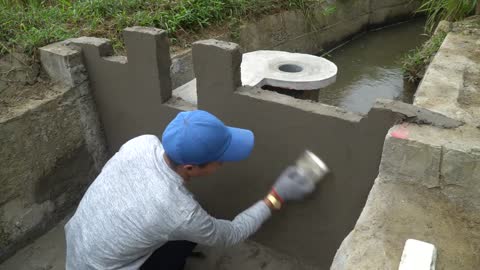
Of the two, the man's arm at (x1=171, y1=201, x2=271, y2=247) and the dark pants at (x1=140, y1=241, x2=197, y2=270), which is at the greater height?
the man's arm at (x1=171, y1=201, x2=271, y2=247)

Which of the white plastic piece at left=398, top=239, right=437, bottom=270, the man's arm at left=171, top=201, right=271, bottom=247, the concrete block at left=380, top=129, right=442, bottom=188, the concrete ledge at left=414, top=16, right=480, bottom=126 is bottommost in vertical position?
the man's arm at left=171, top=201, right=271, bottom=247

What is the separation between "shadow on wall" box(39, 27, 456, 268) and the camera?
2.47m

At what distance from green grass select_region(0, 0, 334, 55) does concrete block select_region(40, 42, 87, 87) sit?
18cm

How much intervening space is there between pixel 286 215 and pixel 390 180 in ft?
3.47

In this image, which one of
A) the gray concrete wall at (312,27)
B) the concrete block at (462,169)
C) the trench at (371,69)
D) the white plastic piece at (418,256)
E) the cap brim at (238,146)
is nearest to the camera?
the white plastic piece at (418,256)

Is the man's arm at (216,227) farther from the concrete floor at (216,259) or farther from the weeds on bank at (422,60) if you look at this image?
the weeds on bank at (422,60)

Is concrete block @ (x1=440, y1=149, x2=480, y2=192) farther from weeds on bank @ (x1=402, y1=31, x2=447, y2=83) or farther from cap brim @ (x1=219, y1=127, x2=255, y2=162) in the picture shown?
weeds on bank @ (x1=402, y1=31, x2=447, y2=83)

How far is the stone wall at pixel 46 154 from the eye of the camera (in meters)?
3.01

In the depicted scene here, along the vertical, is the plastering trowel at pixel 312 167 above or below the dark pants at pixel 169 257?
above

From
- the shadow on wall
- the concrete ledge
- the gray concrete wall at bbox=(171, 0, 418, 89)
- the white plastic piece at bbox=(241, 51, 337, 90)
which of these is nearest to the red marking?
the shadow on wall

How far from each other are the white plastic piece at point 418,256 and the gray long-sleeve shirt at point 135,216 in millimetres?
878

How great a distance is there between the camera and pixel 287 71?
389 centimetres

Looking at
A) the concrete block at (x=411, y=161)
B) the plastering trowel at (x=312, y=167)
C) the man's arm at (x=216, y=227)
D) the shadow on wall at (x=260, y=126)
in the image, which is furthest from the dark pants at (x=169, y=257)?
the concrete block at (x=411, y=161)

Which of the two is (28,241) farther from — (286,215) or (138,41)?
(286,215)
